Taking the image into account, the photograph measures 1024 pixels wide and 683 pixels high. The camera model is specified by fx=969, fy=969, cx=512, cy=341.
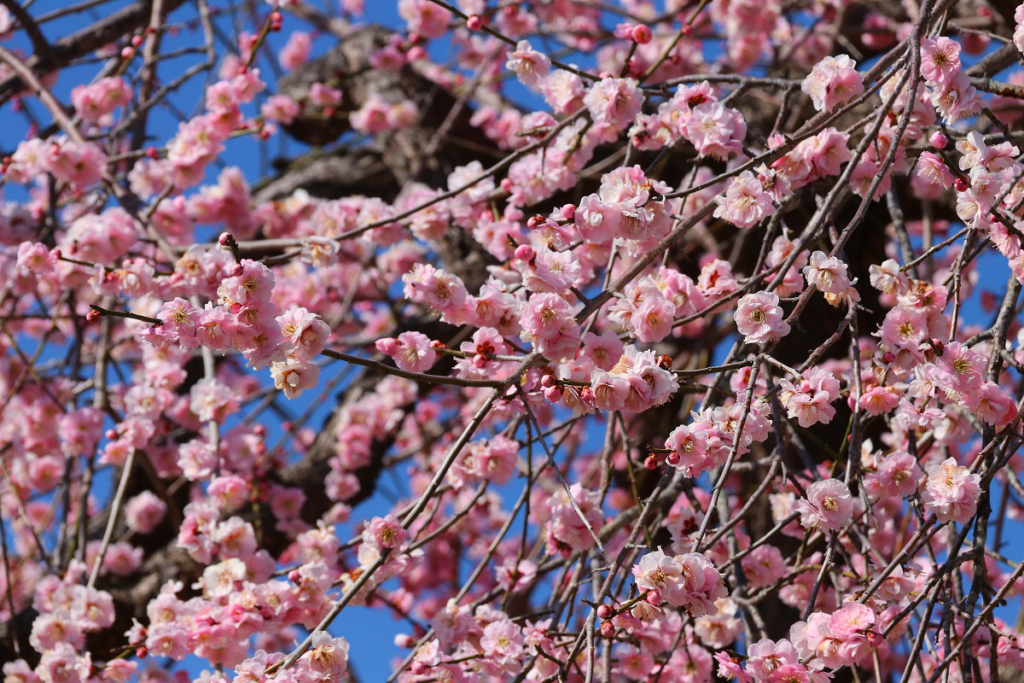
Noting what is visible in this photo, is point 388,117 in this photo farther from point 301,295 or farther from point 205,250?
point 205,250

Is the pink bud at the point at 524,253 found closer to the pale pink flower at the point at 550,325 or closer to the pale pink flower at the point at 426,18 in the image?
the pale pink flower at the point at 550,325

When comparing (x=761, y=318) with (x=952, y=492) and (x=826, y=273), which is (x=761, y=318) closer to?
(x=826, y=273)

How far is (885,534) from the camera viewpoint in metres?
2.20

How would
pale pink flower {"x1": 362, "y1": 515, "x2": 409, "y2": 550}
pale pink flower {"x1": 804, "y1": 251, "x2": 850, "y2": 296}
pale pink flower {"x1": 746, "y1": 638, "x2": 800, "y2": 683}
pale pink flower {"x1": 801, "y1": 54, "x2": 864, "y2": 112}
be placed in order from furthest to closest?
pale pink flower {"x1": 801, "y1": 54, "x2": 864, "y2": 112}, pale pink flower {"x1": 362, "y1": 515, "x2": 409, "y2": 550}, pale pink flower {"x1": 804, "y1": 251, "x2": 850, "y2": 296}, pale pink flower {"x1": 746, "y1": 638, "x2": 800, "y2": 683}

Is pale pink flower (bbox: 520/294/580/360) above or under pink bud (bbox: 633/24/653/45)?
under

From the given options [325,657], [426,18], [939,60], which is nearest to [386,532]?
[325,657]

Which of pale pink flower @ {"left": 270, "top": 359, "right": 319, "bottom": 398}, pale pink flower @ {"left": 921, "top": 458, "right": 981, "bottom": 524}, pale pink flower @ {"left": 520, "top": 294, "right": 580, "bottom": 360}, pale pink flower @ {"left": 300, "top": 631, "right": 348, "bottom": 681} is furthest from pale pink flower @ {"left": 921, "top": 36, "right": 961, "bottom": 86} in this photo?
pale pink flower @ {"left": 300, "top": 631, "right": 348, "bottom": 681}

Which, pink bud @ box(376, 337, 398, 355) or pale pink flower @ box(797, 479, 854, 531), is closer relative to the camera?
pale pink flower @ box(797, 479, 854, 531)

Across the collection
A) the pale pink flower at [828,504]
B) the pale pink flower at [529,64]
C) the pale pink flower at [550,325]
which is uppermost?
the pale pink flower at [529,64]

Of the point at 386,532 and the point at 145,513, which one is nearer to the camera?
the point at 386,532

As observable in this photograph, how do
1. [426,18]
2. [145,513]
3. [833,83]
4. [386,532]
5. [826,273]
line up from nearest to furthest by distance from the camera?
[826,273]
[386,532]
[833,83]
[145,513]
[426,18]

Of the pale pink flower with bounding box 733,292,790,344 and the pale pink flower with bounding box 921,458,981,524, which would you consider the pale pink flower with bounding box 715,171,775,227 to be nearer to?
the pale pink flower with bounding box 733,292,790,344

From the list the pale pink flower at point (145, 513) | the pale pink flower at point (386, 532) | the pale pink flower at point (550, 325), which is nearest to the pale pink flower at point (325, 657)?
the pale pink flower at point (386, 532)

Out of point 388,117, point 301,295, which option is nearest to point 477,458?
point 301,295
